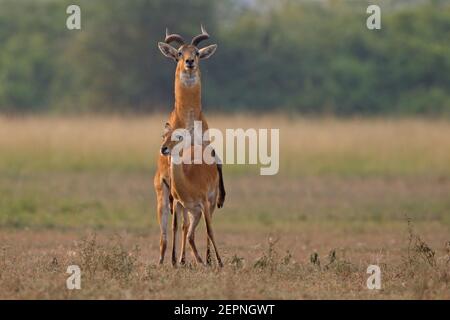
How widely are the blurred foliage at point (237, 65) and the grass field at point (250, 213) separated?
5.69 meters

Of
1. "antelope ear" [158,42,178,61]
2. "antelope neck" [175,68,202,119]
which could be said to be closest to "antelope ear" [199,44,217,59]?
"antelope ear" [158,42,178,61]

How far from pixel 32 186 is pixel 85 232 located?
4.51 m

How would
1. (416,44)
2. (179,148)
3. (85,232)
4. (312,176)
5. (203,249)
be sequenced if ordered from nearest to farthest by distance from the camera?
(179,148) → (203,249) → (85,232) → (312,176) → (416,44)

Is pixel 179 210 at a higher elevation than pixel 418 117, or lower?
lower

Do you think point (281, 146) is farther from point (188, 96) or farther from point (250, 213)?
point (188, 96)

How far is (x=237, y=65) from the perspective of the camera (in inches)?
1375

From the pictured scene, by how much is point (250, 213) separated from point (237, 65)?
18320 mm

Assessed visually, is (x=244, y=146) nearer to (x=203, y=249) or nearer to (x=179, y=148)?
(x=203, y=249)

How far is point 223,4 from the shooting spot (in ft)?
130

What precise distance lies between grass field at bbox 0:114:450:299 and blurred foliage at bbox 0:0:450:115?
5686 mm

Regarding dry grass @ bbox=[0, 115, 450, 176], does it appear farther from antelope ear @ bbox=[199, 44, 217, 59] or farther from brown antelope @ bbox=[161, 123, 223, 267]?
brown antelope @ bbox=[161, 123, 223, 267]

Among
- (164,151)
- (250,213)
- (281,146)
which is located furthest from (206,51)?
(281,146)
